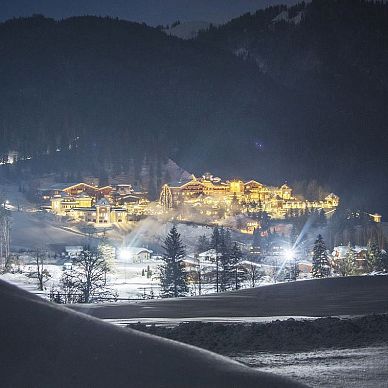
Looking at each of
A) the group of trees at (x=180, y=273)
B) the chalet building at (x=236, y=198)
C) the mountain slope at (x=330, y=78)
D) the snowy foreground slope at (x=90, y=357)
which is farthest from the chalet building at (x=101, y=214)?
the snowy foreground slope at (x=90, y=357)

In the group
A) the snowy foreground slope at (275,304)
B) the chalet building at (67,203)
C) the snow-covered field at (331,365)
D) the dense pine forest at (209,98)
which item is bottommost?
the snow-covered field at (331,365)

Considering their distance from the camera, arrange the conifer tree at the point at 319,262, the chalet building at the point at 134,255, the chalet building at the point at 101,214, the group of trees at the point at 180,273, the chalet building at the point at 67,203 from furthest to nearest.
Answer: the chalet building at the point at 67,203 < the chalet building at the point at 101,214 < the chalet building at the point at 134,255 < the conifer tree at the point at 319,262 < the group of trees at the point at 180,273

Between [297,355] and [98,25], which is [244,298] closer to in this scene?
[297,355]

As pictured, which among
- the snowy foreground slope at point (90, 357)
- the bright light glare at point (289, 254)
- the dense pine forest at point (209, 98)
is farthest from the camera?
the dense pine forest at point (209, 98)

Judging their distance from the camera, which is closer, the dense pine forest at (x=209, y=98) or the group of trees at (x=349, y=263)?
the group of trees at (x=349, y=263)

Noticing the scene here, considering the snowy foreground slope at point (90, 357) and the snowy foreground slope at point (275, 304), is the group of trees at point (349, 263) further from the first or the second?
the snowy foreground slope at point (90, 357)

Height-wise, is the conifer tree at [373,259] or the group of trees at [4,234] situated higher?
the group of trees at [4,234]

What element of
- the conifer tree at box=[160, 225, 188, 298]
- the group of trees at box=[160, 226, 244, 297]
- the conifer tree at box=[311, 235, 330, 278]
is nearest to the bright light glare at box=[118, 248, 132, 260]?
the conifer tree at box=[311, 235, 330, 278]
